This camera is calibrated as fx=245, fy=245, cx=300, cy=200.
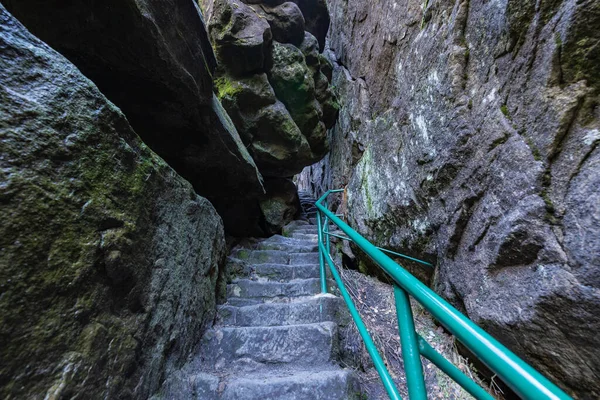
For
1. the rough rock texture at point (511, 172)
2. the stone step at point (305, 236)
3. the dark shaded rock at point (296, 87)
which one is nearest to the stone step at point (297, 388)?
the rough rock texture at point (511, 172)

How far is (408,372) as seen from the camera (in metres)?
0.54

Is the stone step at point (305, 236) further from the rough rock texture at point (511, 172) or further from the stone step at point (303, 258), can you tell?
the rough rock texture at point (511, 172)

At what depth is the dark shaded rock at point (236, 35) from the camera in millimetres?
3309

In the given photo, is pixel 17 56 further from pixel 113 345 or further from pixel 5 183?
pixel 113 345

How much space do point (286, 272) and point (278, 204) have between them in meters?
2.29

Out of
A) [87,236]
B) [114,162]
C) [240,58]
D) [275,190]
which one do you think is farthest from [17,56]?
[275,190]

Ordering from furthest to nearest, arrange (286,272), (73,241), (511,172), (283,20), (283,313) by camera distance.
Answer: (283,20) → (286,272) → (283,313) → (511,172) → (73,241)

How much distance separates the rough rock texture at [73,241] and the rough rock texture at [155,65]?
2.04 ft

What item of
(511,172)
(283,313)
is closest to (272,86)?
(283,313)

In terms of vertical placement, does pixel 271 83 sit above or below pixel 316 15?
below

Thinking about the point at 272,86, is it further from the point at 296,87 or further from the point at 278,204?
the point at 278,204

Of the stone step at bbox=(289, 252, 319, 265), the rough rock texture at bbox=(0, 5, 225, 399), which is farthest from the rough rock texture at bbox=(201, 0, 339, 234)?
the rough rock texture at bbox=(0, 5, 225, 399)

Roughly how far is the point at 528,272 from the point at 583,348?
26cm

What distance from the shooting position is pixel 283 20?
413cm
